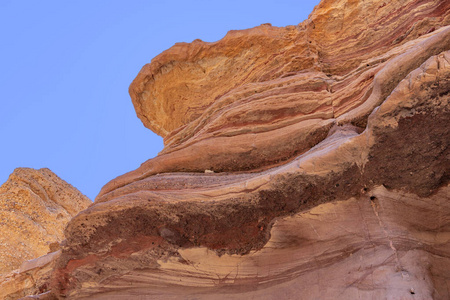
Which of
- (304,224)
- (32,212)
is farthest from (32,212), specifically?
(304,224)

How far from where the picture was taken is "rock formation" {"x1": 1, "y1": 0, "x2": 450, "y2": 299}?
16.7 feet

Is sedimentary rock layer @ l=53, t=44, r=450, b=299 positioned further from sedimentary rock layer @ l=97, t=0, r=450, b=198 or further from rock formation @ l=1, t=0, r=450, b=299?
sedimentary rock layer @ l=97, t=0, r=450, b=198

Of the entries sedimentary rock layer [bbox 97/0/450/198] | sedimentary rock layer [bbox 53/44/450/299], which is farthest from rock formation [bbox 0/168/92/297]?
sedimentary rock layer [bbox 53/44/450/299]

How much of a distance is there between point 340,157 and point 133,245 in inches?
139

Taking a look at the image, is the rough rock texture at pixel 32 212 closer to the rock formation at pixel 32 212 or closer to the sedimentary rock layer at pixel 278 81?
the rock formation at pixel 32 212

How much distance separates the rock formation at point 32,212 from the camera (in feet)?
44.0

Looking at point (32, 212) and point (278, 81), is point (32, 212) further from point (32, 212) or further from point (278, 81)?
point (278, 81)

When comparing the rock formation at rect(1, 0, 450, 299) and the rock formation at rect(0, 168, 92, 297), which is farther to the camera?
the rock formation at rect(0, 168, 92, 297)

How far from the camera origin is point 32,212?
14.8 m

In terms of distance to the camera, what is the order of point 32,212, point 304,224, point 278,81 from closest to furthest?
point 304,224
point 278,81
point 32,212

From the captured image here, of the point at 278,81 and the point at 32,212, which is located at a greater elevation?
the point at 278,81

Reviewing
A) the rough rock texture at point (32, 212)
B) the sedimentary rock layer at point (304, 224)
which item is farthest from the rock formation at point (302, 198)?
the rough rock texture at point (32, 212)

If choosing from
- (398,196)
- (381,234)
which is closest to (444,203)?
(398,196)

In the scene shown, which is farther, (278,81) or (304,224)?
(278,81)
